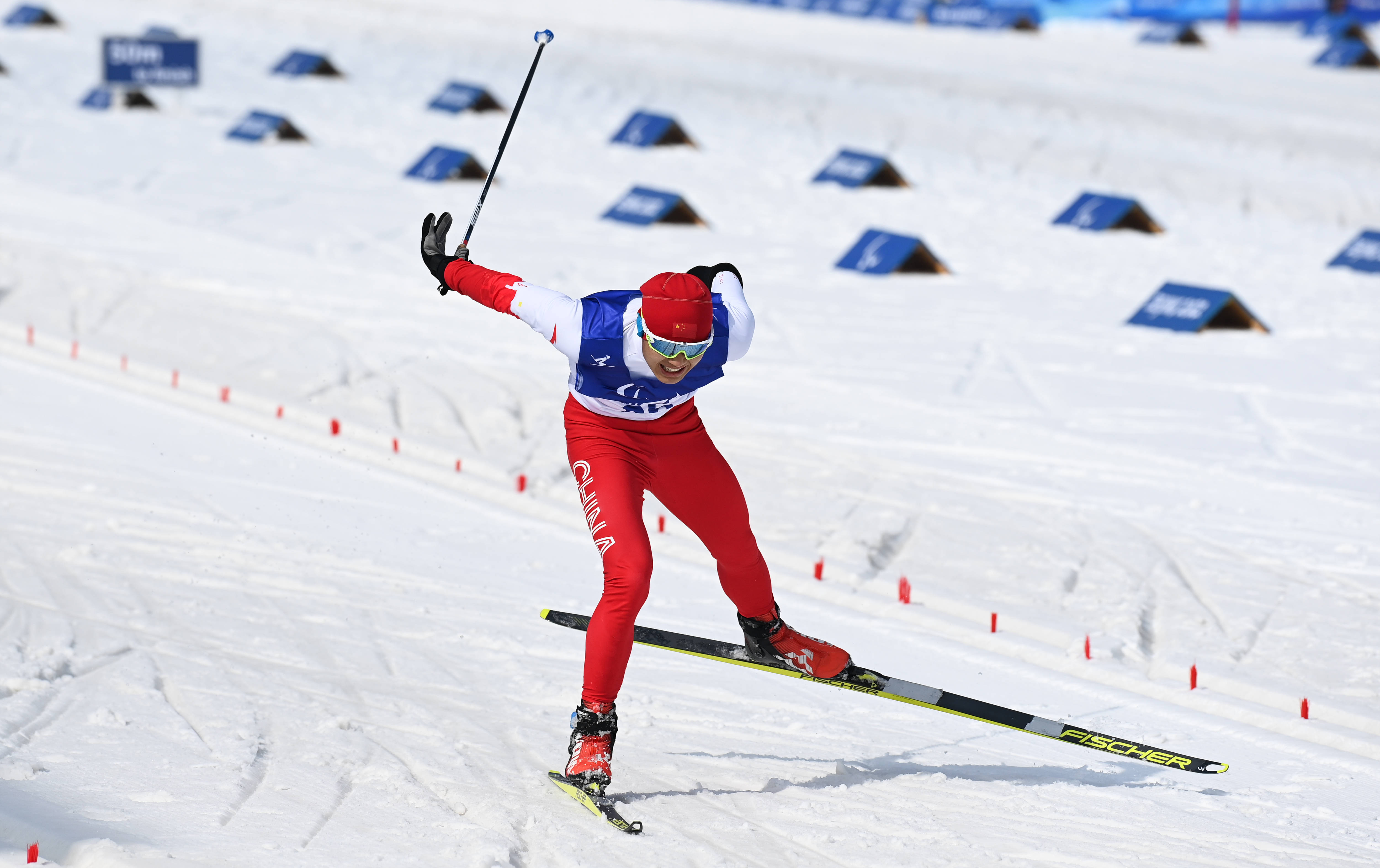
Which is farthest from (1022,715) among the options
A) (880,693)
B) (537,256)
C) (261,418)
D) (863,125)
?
(863,125)

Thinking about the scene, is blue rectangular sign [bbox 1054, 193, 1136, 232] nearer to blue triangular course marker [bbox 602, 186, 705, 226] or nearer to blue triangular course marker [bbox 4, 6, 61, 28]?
blue triangular course marker [bbox 602, 186, 705, 226]

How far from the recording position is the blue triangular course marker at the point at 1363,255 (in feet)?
46.8

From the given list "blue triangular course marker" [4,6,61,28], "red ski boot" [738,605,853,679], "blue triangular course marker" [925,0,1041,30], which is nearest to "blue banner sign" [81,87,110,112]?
"blue triangular course marker" [4,6,61,28]

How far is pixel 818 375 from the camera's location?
1033 centimetres

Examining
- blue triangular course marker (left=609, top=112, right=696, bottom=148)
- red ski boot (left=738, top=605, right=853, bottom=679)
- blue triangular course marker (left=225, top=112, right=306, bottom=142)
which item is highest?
blue triangular course marker (left=609, top=112, right=696, bottom=148)

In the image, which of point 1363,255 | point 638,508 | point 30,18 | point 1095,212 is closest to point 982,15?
point 1095,212

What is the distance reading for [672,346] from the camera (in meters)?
4.21

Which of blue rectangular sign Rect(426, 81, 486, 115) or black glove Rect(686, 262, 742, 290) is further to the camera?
blue rectangular sign Rect(426, 81, 486, 115)

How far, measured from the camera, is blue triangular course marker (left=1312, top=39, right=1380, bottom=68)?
2456 centimetres

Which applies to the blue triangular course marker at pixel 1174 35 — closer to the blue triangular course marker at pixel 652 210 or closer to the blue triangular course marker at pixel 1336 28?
the blue triangular course marker at pixel 1336 28

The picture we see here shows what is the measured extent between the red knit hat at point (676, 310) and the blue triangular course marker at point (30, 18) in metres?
24.8

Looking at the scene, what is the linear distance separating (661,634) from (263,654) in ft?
5.18

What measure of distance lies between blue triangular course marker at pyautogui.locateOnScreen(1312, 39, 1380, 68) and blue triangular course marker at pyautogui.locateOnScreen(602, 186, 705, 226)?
14647mm

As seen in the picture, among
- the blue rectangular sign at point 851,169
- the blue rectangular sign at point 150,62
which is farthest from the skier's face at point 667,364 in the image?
the blue rectangular sign at point 150,62
